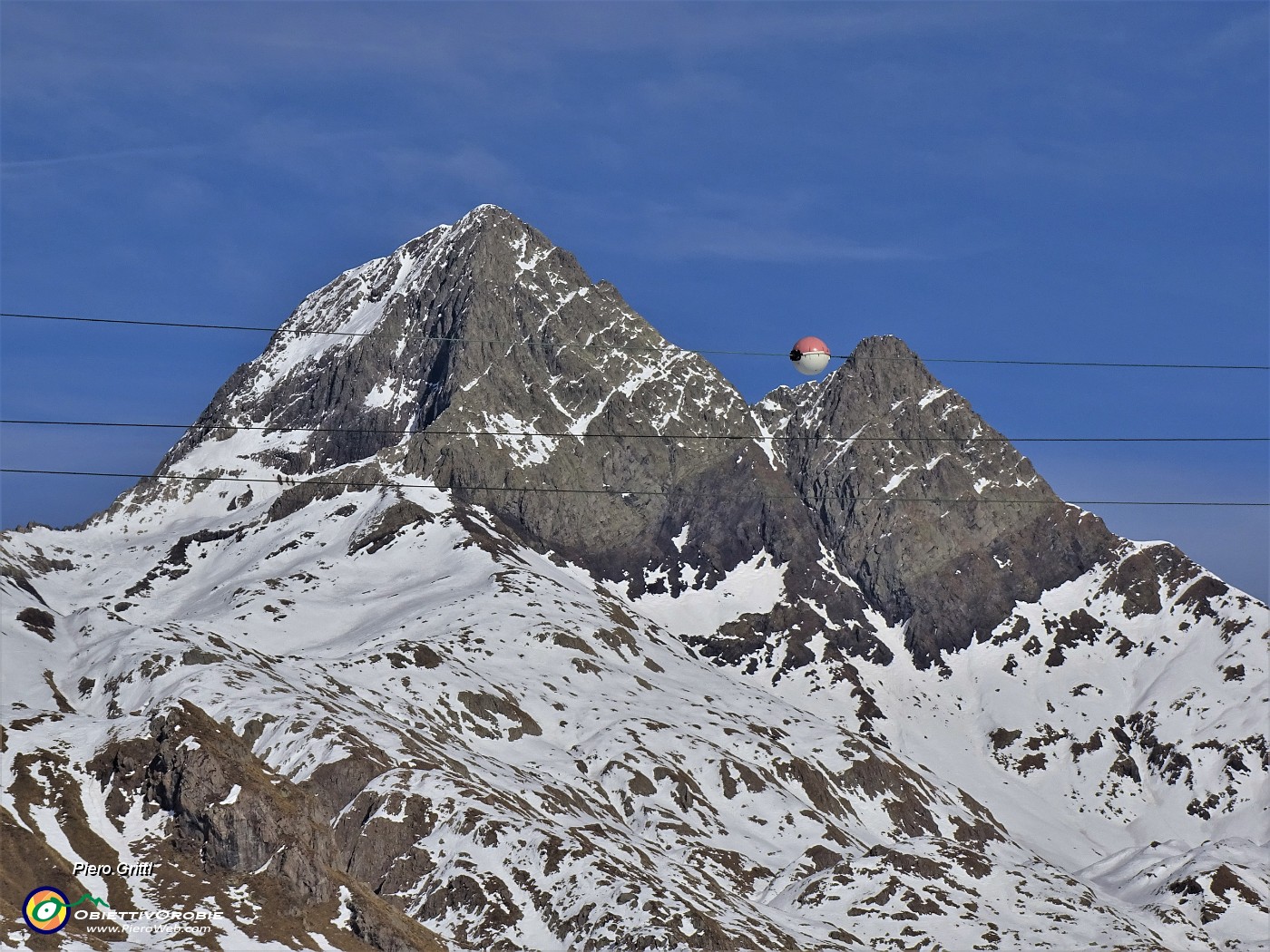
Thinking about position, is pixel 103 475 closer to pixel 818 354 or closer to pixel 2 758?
pixel 818 354

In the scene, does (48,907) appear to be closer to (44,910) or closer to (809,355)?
(44,910)

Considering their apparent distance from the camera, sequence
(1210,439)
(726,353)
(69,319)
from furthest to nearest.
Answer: (726,353) → (1210,439) → (69,319)

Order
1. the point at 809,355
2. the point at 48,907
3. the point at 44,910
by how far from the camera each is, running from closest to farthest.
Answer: the point at 809,355
the point at 44,910
the point at 48,907

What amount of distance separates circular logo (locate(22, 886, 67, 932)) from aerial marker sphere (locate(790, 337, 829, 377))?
73.5m

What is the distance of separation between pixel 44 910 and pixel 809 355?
79.3 metres

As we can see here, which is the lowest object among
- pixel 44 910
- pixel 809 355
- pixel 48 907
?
pixel 44 910

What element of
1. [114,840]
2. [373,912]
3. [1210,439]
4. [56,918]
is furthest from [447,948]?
[1210,439]

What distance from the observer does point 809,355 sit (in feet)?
361

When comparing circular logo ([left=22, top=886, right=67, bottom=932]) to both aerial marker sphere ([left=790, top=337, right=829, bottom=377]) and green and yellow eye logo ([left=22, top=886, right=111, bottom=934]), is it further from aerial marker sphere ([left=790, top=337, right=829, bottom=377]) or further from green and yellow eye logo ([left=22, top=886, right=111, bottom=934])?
aerial marker sphere ([left=790, top=337, right=829, bottom=377])

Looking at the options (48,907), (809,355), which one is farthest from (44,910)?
(809,355)

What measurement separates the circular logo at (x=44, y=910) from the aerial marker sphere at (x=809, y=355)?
241ft

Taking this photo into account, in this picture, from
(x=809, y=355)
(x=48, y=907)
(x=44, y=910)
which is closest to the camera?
(x=809, y=355)

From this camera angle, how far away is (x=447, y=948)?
199 metres

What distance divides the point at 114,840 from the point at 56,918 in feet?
105
